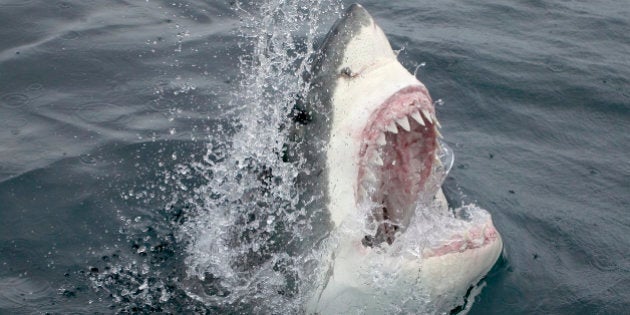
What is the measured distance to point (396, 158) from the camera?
3152 mm

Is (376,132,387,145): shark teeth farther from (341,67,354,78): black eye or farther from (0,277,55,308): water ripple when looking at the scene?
(0,277,55,308): water ripple

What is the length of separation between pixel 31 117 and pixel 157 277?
7.22 ft

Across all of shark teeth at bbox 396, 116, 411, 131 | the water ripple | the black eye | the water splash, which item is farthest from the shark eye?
the water ripple

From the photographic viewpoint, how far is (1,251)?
4219 millimetres

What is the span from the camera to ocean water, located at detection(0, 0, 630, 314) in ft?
12.1

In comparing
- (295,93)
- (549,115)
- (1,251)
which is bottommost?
(1,251)

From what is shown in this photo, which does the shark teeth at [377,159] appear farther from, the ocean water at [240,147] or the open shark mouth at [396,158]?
the ocean water at [240,147]

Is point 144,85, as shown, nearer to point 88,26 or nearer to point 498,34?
point 88,26

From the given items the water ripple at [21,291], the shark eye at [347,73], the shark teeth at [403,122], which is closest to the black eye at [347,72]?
the shark eye at [347,73]

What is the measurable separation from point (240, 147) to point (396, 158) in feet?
3.80

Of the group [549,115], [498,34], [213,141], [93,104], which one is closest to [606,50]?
[498,34]

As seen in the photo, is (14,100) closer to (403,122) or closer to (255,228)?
(255,228)

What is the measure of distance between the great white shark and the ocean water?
0.51ft

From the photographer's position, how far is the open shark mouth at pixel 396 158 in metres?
2.82
